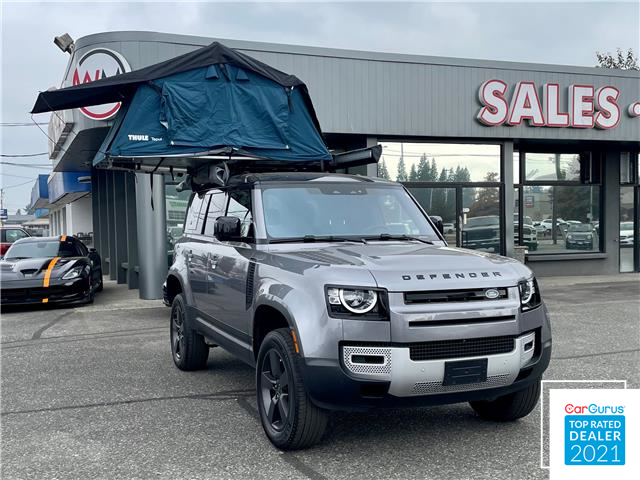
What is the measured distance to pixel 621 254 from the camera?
17.2 meters

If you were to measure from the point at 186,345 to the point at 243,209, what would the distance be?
72.7 inches

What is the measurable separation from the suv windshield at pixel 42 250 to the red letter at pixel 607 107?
1234cm

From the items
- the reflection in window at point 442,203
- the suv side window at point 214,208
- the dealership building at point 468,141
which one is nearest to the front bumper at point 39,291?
the dealership building at point 468,141

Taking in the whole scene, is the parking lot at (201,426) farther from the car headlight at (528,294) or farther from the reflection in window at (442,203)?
the reflection in window at (442,203)

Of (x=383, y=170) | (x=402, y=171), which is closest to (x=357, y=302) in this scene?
(x=383, y=170)

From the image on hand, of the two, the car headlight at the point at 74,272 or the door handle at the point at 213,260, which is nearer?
the door handle at the point at 213,260

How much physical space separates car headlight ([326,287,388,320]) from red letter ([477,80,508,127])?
11.4m

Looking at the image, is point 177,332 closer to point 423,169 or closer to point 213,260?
point 213,260

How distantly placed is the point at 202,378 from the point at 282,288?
2.54 meters

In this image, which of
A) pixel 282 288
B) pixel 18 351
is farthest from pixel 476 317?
pixel 18 351

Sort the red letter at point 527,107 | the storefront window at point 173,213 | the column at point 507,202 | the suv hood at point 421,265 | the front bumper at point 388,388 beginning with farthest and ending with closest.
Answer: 1. the column at point 507,202
2. the red letter at point 527,107
3. the storefront window at point 173,213
4. the suv hood at point 421,265
5. the front bumper at point 388,388

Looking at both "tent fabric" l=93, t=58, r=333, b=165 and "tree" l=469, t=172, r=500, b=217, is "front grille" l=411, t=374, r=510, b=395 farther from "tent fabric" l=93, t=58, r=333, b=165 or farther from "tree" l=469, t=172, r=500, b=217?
"tree" l=469, t=172, r=500, b=217

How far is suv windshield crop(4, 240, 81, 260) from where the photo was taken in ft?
41.2

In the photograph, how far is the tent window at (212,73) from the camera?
8281 millimetres
